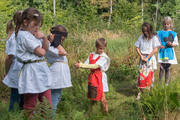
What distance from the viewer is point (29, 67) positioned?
2.54m

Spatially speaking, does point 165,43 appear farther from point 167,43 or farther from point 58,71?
point 58,71

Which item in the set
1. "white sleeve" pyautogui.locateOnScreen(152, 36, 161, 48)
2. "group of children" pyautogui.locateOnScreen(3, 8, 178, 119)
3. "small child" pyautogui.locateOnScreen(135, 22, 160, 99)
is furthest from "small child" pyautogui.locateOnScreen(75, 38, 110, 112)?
"white sleeve" pyautogui.locateOnScreen(152, 36, 161, 48)

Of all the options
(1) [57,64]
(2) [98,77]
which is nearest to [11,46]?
(1) [57,64]

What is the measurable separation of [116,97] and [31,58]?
249cm

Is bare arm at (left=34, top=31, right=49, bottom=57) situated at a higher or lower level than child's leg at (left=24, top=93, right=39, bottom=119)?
higher

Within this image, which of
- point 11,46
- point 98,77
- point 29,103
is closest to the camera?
point 29,103

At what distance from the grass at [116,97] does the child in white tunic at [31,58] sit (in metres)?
0.30

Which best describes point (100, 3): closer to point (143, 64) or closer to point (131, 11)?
point (131, 11)

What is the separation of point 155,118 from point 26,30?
2155 mm

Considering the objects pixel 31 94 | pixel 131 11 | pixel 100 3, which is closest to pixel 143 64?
pixel 31 94

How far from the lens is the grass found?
320cm

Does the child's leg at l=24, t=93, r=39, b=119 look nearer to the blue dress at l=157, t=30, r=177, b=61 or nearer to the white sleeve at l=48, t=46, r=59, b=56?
the white sleeve at l=48, t=46, r=59, b=56

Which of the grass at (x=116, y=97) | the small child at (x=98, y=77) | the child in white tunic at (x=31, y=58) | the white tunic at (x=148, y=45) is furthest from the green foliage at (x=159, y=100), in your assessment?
the child in white tunic at (x=31, y=58)

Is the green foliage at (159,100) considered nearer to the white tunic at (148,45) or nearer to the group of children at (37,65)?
the group of children at (37,65)
